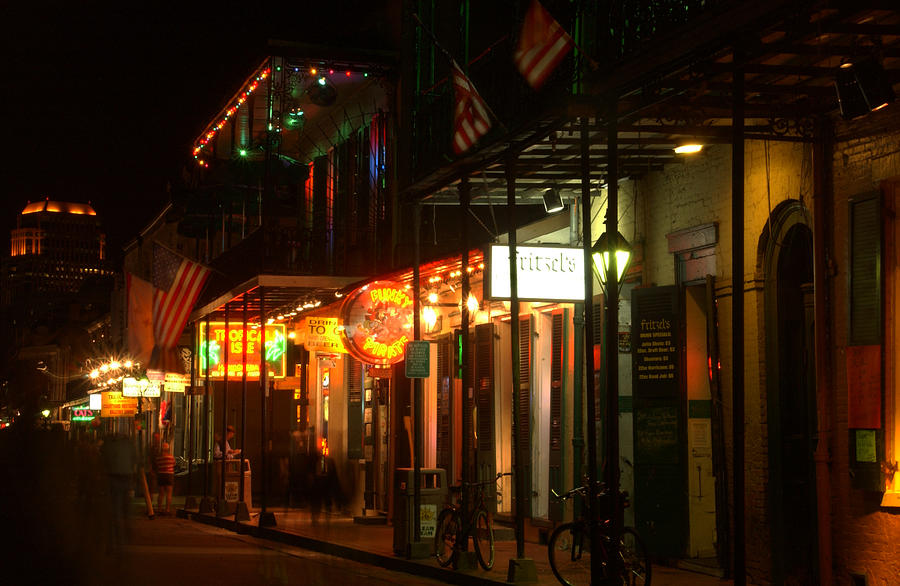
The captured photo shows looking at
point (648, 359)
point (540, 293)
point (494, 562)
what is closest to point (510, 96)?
point (540, 293)

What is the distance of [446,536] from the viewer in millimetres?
15414

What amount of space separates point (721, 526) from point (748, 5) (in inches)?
265

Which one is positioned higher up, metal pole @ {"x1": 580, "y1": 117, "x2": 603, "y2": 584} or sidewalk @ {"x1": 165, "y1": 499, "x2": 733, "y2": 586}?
metal pole @ {"x1": 580, "y1": 117, "x2": 603, "y2": 584}

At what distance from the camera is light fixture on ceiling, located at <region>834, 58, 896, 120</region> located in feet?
31.4

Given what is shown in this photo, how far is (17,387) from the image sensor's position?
11289mm

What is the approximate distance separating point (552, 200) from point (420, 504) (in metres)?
4.60

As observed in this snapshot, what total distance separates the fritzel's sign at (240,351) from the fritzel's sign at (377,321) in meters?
8.94

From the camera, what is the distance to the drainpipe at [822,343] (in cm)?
1164

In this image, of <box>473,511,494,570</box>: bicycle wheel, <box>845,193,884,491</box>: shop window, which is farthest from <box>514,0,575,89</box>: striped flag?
<box>473,511,494,570</box>: bicycle wheel

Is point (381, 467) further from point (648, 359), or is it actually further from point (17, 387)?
point (17, 387)

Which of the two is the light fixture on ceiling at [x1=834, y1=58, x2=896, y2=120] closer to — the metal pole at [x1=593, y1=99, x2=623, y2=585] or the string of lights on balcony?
the metal pole at [x1=593, y1=99, x2=623, y2=585]

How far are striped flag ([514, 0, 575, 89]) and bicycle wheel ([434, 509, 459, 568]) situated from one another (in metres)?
6.01

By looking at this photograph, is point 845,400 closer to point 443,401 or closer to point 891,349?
point 891,349

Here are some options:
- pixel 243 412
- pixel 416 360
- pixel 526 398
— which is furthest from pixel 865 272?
pixel 243 412
